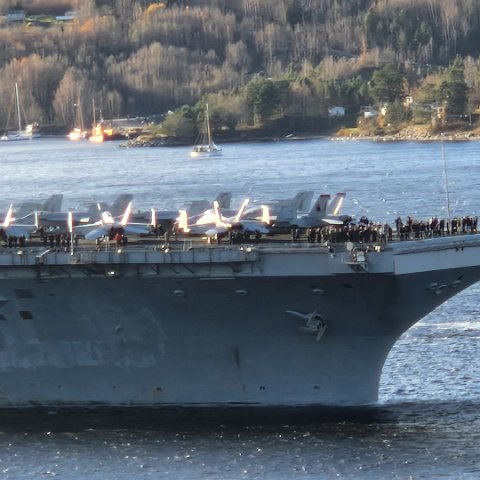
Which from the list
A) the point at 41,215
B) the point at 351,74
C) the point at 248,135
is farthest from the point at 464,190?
the point at 351,74

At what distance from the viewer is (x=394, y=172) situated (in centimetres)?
10012

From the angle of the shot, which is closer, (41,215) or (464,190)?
(41,215)

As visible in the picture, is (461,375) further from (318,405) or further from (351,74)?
(351,74)

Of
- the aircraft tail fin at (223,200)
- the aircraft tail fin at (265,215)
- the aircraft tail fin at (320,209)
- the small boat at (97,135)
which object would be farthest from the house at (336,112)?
the aircraft tail fin at (265,215)

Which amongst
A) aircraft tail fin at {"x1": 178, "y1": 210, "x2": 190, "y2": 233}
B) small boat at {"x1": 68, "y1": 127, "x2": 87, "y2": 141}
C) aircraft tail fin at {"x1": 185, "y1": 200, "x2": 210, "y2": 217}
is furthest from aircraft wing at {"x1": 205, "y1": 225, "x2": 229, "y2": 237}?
small boat at {"x1": 68, "y1": 127, "x2": 87, "y2": 141}

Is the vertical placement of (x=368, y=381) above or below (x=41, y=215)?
below

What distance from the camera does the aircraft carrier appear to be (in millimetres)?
33125

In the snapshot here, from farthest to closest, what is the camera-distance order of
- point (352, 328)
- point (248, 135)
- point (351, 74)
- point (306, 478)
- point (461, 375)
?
point (351, 74), point (248, 135), point (461, 375), point (352, 328), point (306, 478)

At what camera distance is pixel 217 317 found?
33.6m

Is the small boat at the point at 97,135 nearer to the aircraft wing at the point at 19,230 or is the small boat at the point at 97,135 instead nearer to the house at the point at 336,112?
the house at the point at 336,112

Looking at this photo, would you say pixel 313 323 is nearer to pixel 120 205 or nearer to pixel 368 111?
pixel 120 205

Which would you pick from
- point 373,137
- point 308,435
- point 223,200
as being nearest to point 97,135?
point 373,137

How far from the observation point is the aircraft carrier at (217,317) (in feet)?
109

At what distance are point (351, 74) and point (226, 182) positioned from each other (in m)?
105
